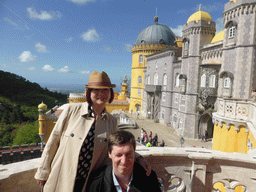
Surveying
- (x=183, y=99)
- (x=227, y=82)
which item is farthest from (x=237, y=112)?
(x=183, y=99)

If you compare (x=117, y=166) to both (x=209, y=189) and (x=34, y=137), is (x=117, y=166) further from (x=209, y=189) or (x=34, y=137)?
(x=34, y=137)

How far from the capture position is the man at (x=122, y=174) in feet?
6.38

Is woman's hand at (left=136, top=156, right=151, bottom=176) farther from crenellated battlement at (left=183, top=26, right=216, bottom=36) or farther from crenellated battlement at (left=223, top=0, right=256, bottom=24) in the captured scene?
crenellated battlement at (left=183, top=26, right=216, bottom=36)

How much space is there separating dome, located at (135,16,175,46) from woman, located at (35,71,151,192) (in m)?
32.4

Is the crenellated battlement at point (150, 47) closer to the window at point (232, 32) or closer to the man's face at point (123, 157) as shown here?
the window at point (232, 32)

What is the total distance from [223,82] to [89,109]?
14256 millimetres

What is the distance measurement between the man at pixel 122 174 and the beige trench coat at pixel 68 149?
0.81 ft

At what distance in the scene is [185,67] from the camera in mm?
20203

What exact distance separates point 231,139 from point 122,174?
8529mm

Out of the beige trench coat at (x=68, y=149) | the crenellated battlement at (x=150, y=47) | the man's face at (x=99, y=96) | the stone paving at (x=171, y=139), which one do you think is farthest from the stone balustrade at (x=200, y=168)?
the crenellated battlement at (x=150, y=47)

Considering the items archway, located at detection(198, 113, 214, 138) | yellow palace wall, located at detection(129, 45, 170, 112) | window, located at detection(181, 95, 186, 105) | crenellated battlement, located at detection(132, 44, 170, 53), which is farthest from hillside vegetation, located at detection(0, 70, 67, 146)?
archway, located at detection(198, 113, 214, 138)

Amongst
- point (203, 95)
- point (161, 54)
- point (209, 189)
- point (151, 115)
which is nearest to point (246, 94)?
point (203, 95)

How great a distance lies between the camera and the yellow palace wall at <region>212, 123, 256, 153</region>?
8.09 meters

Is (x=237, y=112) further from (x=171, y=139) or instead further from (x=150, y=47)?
(x=150, y=47)
